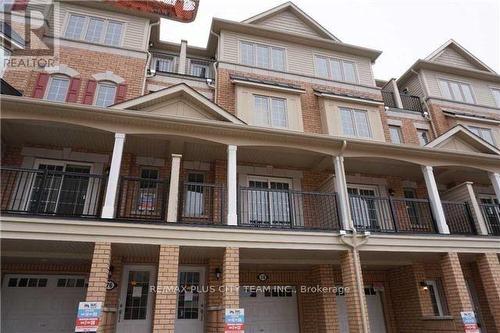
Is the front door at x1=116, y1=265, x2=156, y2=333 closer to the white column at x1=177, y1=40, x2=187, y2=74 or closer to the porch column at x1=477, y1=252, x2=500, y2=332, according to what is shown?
the white column at x1=177, y1=40, x2=187, y2=74

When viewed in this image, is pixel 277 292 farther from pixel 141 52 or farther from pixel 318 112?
pixel 141 52

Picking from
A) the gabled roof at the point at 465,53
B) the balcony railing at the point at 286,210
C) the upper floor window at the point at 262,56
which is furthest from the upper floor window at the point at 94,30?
the gabled roof at the point at 465,53

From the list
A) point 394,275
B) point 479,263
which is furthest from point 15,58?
point 479,263

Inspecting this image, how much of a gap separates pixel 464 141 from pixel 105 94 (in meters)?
11.1

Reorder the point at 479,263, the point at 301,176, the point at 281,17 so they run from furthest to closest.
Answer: the point at 281,17 → the point at 301,176 → the point at 479,263

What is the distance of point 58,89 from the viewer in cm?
912

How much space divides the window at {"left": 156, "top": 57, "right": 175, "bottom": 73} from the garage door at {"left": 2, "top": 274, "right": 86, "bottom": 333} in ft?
24.2

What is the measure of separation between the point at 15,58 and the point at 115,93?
2.97m

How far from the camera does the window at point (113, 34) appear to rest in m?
10.2

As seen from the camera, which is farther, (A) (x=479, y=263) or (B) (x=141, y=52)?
(B) (x=141, y=52)

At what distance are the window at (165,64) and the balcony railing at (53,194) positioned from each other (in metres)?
5.19

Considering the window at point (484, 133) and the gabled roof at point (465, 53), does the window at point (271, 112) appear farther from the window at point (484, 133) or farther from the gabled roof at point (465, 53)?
the gabled roof at point (465, 53)

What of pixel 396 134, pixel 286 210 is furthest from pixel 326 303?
pixel 396 134

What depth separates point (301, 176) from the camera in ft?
31.8
